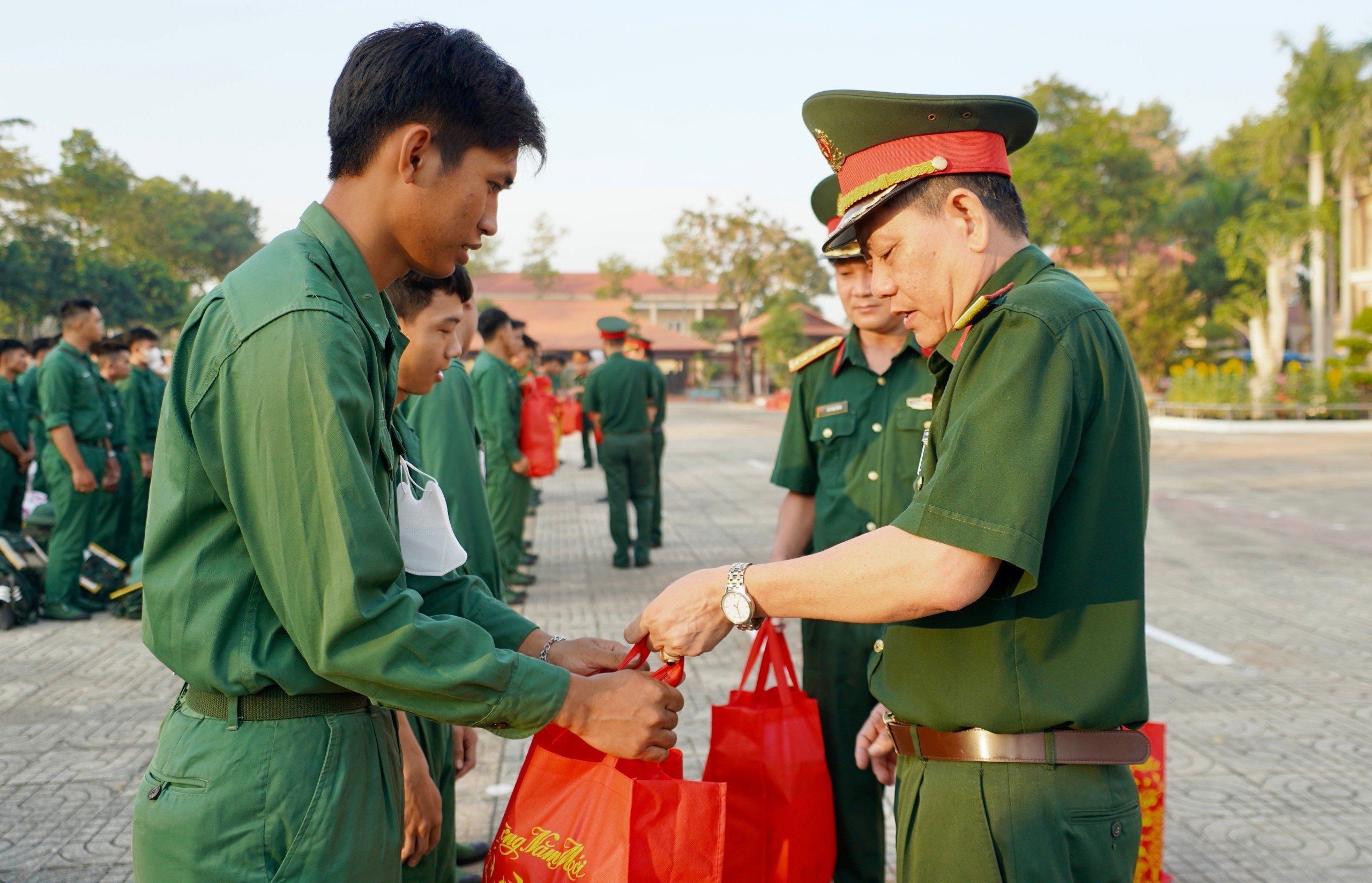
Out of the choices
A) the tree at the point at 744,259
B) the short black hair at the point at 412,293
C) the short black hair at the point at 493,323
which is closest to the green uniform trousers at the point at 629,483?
the short black hair at the point at 493,323

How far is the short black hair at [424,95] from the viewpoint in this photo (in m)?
1.62

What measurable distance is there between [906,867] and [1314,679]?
486cm

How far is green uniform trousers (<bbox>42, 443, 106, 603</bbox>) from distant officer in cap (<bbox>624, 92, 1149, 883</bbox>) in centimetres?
731

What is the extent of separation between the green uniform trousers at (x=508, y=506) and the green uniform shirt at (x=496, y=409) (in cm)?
7

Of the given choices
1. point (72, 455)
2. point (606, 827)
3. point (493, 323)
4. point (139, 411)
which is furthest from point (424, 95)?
point (139, 411)

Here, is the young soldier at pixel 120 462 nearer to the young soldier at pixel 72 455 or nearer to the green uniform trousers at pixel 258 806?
the young soldier at pixel 72 455

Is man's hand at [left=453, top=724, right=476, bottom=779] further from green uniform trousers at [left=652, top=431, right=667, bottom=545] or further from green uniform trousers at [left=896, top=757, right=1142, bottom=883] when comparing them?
green uniform trousers at [left=652, top=431, right=667, bottom=545]

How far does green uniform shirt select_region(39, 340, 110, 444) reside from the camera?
782 cm

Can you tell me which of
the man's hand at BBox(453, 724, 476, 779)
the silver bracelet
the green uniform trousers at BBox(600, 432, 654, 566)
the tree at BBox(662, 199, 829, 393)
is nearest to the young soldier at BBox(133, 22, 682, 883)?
the silver bracelet

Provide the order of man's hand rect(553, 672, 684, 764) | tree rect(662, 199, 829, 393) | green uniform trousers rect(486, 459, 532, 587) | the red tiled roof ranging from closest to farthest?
man's hand rect(553, 672, 684, 764) → green uniform trousers rect(486, 459, 532, 587) → tree rect(662, 199, 829, 393) → the red tiled roof

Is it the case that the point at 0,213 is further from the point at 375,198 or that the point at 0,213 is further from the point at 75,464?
the point at 375,198

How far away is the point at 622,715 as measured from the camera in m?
1.75

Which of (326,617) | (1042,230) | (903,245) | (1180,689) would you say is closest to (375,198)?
(326,617)

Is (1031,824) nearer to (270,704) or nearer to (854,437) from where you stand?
(270,704)
